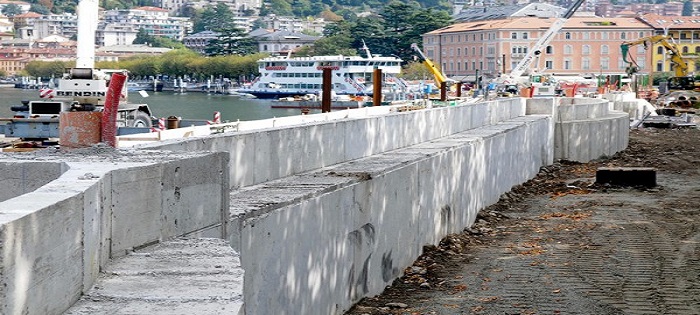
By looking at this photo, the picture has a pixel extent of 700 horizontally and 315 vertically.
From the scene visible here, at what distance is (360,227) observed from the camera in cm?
1352

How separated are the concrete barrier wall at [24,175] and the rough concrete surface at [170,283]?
685 mm

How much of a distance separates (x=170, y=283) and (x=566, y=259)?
11.7m

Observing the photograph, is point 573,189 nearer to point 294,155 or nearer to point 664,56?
point 294,155

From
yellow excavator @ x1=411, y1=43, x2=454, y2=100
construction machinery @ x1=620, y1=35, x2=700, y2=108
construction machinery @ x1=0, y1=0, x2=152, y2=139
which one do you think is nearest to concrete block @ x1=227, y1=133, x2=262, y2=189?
construction machinery @ x1=0, y1=0, x2=152, y2=139

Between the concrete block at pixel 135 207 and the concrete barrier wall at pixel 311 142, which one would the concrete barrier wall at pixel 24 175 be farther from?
the concrete barrier wall at pixel 311 142

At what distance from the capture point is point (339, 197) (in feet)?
41.4

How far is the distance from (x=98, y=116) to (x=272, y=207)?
7.30ft

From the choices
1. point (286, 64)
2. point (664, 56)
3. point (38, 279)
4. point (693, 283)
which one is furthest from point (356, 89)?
point (38, 279)

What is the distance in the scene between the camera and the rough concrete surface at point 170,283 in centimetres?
618

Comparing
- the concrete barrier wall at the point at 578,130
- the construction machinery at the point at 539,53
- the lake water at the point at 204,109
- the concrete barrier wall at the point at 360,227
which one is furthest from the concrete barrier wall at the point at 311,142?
the construction machinery at the point at 539,53

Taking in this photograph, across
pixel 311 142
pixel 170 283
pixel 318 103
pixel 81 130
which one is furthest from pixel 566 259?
pixel 318 103

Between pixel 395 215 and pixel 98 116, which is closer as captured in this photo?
pixel 98 116

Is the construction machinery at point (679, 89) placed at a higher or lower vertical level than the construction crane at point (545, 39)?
lower

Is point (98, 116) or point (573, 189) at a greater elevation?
point (98, 116)
